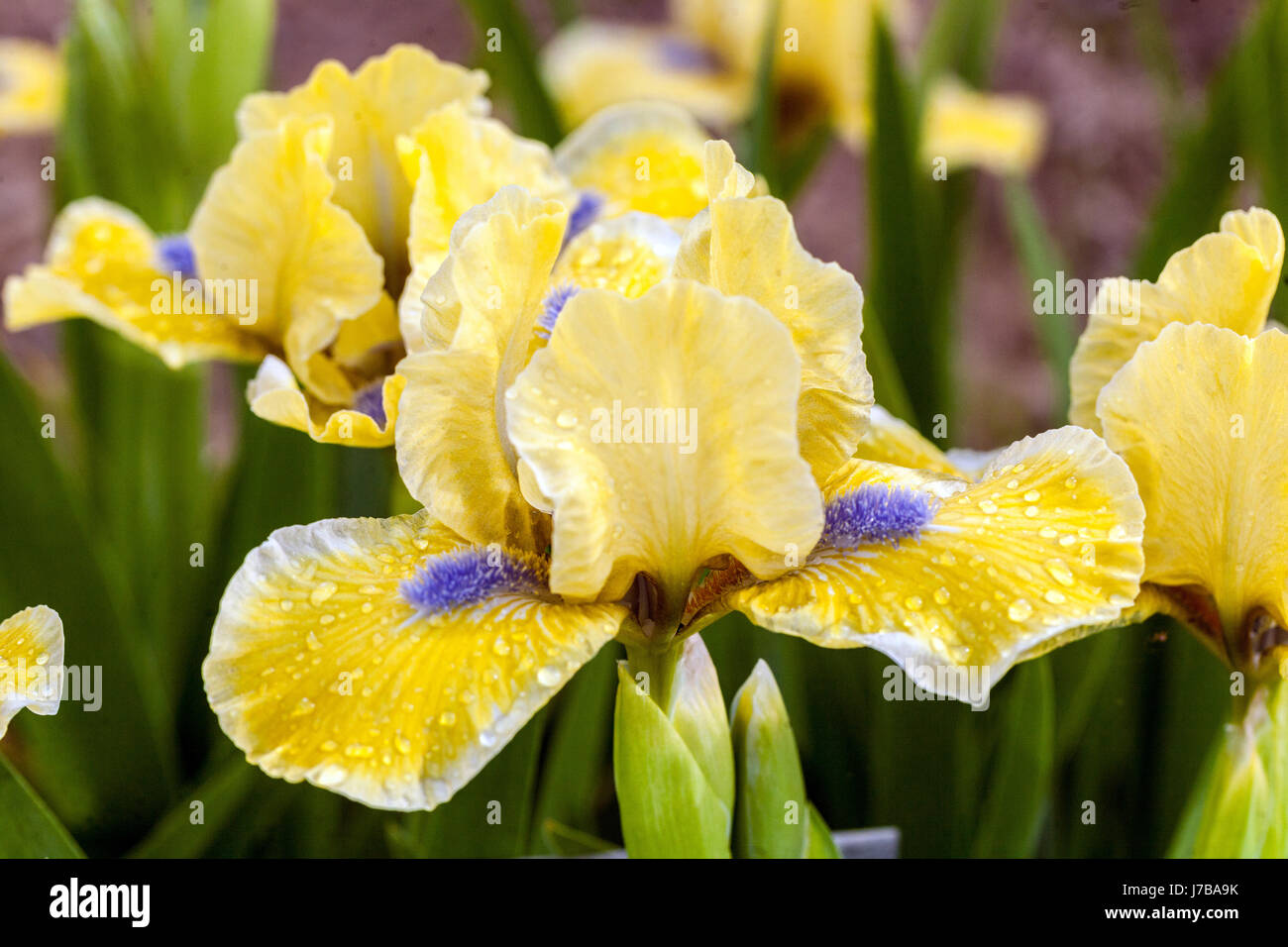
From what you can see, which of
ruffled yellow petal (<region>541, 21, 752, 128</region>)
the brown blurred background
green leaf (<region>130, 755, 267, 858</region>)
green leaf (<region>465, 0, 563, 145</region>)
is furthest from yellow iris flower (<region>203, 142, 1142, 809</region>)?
the brown blurred background

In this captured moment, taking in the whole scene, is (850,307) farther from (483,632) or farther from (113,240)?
(113,240)

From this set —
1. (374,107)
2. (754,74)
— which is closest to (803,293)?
(374,107)

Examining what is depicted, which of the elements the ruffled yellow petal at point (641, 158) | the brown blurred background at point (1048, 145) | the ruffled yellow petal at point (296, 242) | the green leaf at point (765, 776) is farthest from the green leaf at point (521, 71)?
Answer: the brown blurred background at point (1048, 145)

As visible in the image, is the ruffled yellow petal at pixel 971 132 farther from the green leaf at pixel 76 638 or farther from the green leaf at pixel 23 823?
the green leaf at pixel 23 823

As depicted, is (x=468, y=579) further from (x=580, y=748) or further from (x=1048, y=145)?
(x=1048, y=145)
